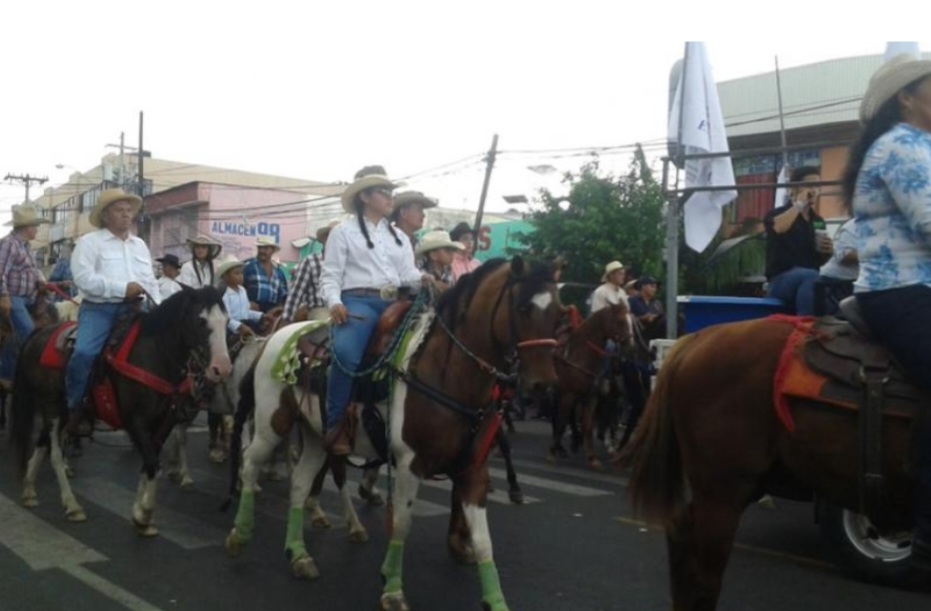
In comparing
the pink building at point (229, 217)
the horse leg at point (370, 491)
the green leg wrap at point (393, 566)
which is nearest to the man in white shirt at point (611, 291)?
the horse leg at point (370, 491)

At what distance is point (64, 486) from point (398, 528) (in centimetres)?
389

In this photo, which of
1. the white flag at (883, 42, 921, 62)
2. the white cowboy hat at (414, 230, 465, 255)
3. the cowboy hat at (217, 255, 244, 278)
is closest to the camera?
the white cowboy hat at (414, 230, 465, 255)

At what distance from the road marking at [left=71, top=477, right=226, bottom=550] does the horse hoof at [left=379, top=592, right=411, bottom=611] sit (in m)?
2.20

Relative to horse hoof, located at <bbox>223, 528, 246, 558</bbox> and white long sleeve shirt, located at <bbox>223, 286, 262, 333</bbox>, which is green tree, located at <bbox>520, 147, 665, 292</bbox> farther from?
horse hoof, located at <bbox>223, 528, 246, 558</bbox>

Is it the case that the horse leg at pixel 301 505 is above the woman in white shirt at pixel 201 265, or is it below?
below

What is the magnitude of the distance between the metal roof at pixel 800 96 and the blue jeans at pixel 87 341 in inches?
777

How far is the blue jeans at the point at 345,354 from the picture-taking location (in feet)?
19.8

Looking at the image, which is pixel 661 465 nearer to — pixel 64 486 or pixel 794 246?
pixel 794 246

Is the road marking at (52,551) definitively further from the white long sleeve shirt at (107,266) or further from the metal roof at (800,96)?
the metal roof at (800,96)

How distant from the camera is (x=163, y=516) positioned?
8164mm

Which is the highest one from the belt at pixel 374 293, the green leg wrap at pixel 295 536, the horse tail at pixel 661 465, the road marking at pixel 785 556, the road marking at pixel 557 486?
the belt at pixel 374 293

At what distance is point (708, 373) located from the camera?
424 centimetres

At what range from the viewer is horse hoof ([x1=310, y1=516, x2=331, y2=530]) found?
7770 mm

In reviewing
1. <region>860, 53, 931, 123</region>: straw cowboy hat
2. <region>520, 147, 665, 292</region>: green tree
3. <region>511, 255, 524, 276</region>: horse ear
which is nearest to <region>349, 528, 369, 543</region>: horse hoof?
<region>511, 255, 524, 276</region>: horse ear
